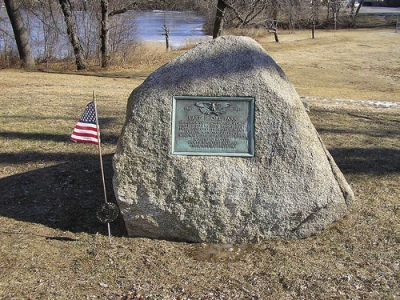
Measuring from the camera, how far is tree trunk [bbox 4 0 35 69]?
18547 millimetres

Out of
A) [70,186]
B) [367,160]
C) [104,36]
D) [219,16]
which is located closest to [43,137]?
[70,186]

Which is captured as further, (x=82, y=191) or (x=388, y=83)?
(x=388, y=83)

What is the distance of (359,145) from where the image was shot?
7.50 m

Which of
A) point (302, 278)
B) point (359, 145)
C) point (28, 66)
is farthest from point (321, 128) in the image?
point (28, 66)

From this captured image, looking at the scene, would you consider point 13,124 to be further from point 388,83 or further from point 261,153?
point 388,83

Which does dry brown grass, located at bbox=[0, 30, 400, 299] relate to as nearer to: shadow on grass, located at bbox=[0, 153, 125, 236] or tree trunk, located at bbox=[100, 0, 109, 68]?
shadow on grass, located at bbox=[0, 153, 125, 236]

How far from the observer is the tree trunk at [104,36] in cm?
1969

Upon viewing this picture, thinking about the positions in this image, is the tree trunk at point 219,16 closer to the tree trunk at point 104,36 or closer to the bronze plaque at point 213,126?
the tree trunk at point 104,36

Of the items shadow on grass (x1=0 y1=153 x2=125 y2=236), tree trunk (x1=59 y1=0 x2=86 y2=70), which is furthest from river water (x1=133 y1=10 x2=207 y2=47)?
shadow on grass (x1=0 y1=153 x2=125 y2=236)

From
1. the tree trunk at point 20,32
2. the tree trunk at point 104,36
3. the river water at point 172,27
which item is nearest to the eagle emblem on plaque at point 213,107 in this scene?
the tree trunk at point 104,36

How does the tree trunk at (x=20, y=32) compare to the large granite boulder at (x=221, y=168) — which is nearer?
the large granite boulder at (x=221, y=168)

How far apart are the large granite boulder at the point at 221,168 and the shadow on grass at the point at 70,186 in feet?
2.09

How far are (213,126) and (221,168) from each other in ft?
1.37

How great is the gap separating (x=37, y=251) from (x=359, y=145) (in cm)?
514
